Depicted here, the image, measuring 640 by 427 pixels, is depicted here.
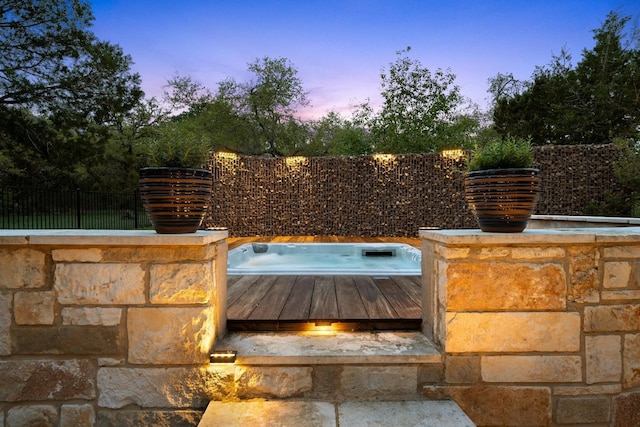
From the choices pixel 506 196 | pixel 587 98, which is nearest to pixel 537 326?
pixel 506 196

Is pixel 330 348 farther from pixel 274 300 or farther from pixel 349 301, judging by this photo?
pixel 274 300

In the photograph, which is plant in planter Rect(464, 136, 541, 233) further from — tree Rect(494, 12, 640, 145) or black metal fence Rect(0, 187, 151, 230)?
tree Rect(494, 12, 640, 145)

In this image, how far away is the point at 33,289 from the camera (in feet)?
5.67

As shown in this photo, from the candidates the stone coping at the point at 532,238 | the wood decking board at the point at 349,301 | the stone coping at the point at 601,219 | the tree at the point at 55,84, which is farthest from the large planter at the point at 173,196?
the tree at the point at 55,84

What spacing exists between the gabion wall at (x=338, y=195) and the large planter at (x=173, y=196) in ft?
20.6

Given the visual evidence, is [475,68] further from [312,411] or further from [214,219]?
[312,411]

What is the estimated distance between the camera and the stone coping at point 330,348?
1.74 m

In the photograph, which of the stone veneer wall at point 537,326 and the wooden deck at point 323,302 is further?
the wooden deck at point 323,302

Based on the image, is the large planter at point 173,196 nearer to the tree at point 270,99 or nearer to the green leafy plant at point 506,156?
the green leafy plant at point 506,156

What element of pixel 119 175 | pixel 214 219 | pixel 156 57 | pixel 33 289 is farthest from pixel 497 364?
pixel 119 175

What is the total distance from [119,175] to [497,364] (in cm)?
1654

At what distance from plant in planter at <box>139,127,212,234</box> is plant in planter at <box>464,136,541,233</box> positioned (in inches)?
54.1

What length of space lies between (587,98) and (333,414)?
15.3m

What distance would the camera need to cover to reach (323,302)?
2.39m
